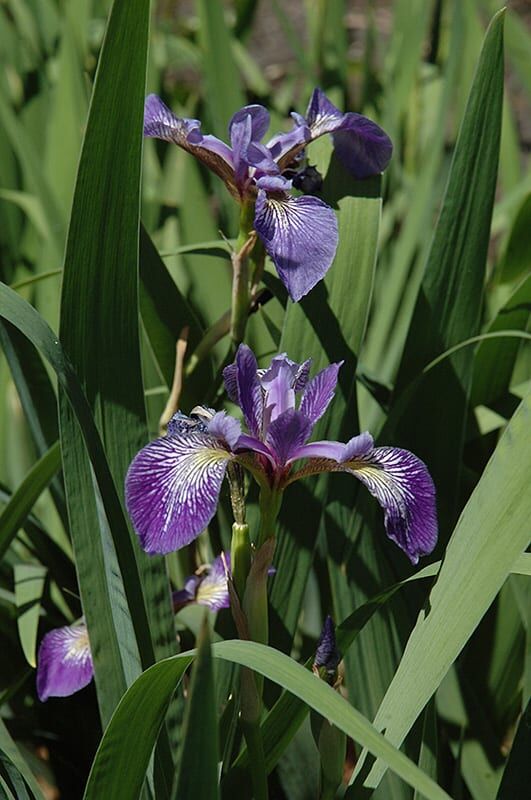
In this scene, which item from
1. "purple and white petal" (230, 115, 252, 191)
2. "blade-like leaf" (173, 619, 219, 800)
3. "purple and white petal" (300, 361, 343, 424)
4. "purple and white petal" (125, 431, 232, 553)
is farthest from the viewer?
"purple and white petal" (230, 115, 252, 191)

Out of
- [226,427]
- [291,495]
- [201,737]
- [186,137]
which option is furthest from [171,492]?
[186,137]

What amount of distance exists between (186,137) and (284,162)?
9 centimetres

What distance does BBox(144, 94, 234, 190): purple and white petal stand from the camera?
0.87 metres

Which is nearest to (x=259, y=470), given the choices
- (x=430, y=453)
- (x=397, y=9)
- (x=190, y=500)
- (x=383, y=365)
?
(x=190, y=500)

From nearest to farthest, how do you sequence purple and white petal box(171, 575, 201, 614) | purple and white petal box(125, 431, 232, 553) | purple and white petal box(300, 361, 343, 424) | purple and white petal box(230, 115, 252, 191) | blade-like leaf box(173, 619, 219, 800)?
blade-like leaf box(173, 619, 219, 800) < purple and white petal box(125, 431, 232, 553) < purple and white petal box(300, 361, 343, 424) < purple and white petal box(230, 115, 252, 191) < purple and white petal box(171, 575, 201, 614)

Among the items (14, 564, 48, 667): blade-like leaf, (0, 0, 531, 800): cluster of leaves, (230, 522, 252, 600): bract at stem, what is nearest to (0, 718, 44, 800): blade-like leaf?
(0, 0, 531, 800): cluster of leaves

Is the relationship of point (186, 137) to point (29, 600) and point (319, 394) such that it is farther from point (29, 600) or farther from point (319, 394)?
point (29, 600)

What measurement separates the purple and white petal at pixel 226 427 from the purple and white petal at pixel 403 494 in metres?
0.09

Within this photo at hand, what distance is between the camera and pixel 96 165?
78 centimetres

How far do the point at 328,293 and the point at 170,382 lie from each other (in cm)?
21

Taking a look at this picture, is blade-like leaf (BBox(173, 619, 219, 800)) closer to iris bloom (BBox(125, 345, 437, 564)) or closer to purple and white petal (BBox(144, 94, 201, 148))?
iris bloom (BBox(125, 345, 437, 564))

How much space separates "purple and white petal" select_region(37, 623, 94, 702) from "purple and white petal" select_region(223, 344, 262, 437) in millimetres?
299

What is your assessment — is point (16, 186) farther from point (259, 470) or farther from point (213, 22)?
point (259, 470)

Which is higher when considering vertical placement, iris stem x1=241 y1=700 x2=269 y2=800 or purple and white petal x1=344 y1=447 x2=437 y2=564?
purple and white petal x1=344 y1=447 x2=437 y2=564
